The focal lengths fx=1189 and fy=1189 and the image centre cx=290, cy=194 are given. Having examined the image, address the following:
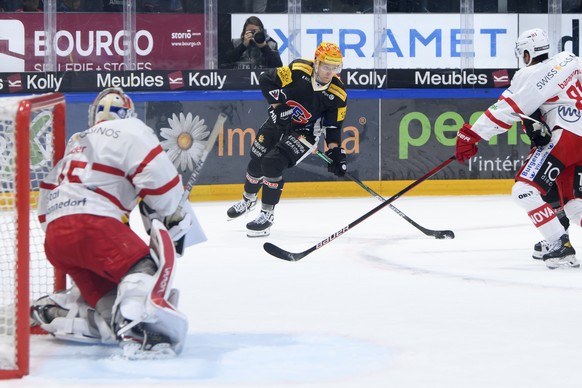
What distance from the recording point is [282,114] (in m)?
6.88

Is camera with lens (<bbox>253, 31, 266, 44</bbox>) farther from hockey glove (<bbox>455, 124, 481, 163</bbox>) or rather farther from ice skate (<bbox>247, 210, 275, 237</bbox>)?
hockey glove (<bbox>455, 124, 481, 163</bbox>)

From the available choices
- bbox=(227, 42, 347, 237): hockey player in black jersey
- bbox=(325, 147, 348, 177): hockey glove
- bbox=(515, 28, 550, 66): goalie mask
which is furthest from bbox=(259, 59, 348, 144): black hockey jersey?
bbox=(515, 28, 550, 66): goalie mask

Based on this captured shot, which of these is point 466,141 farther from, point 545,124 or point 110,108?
point 110,108

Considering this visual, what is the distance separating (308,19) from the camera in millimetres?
8797

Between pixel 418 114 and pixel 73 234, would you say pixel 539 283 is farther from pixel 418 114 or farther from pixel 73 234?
pixel 418 114

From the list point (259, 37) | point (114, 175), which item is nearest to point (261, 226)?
point (259, 37)

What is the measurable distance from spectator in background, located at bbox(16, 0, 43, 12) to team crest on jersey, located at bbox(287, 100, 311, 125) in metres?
2.47

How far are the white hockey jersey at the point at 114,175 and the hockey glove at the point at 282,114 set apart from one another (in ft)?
10.6

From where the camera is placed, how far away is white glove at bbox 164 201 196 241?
12.2 feet

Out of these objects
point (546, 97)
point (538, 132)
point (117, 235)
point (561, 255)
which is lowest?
point (561, 255)

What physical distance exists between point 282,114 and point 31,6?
246 cm

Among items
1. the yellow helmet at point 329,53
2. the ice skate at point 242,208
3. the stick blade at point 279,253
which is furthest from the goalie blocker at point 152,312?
the ice skate at point 242,208

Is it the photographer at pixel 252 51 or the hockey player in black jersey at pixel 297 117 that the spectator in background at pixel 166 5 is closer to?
the photographer at pixel 252 51

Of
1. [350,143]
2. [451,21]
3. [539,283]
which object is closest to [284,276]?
[539,283]
